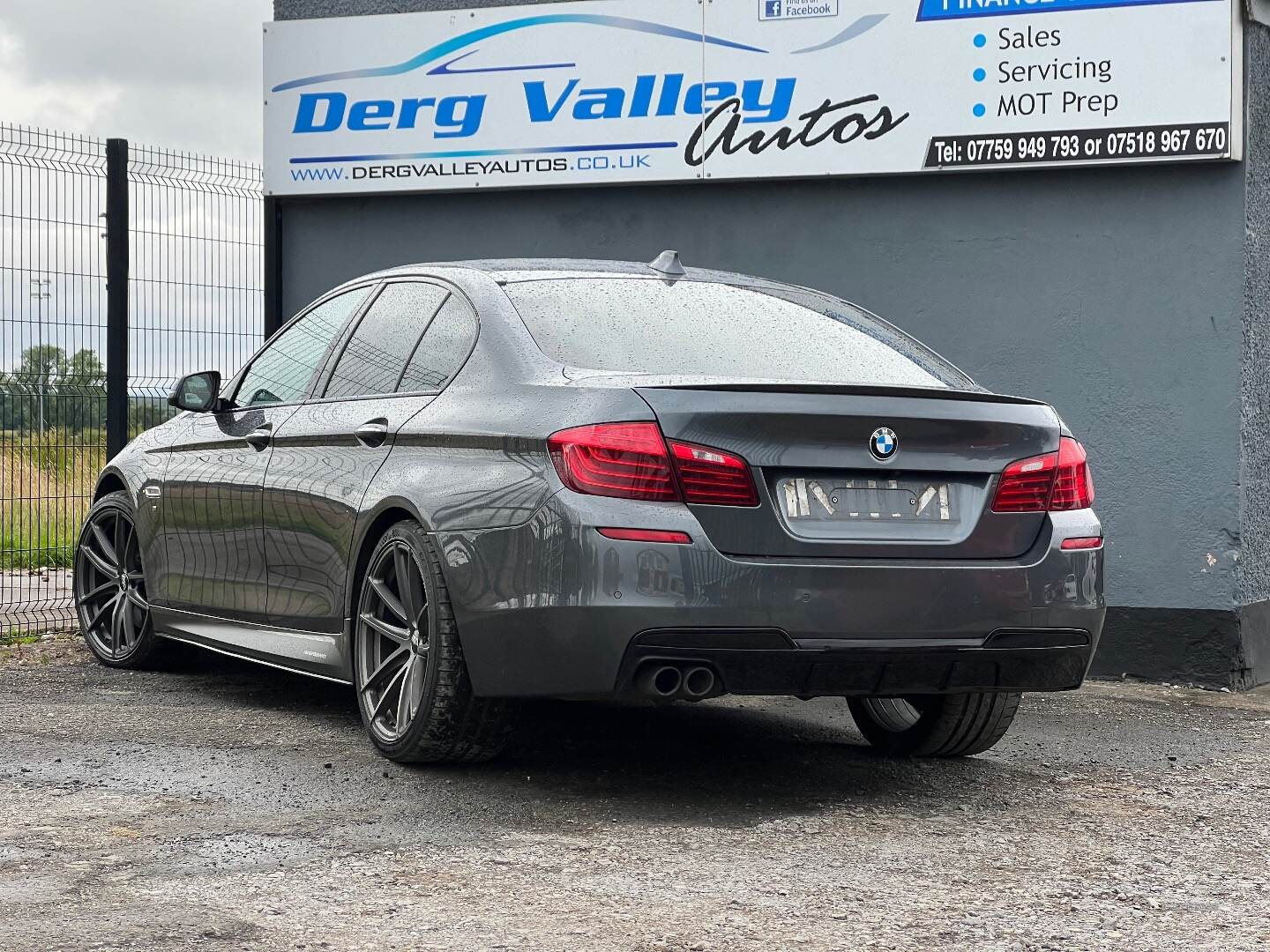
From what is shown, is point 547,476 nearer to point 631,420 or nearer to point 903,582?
point 631,420

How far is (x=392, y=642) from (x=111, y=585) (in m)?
2.68

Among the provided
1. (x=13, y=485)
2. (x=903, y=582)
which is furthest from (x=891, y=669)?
(x=13, y=485)

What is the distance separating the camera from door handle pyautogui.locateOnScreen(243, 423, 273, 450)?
6598 millimetres

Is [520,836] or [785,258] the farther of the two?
[785,258]

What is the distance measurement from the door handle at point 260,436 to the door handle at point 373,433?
79cm

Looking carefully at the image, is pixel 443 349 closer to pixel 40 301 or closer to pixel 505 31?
pixel 40 301

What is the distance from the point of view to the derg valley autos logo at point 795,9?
9.32 meters

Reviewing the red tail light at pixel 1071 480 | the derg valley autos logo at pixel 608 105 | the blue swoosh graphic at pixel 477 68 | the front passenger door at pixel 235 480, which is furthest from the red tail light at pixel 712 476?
the blue swoosh graphic at pixel 477 68

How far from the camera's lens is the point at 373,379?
6.15 metres

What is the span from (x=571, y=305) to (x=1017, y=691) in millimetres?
1801

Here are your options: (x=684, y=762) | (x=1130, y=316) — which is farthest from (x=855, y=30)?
(x=684, y=762)

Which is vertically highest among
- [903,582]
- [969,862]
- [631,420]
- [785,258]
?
[785,258]

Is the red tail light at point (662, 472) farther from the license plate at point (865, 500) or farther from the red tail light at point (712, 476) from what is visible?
the license plate at point (865, 500)

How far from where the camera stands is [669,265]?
6.25 m
